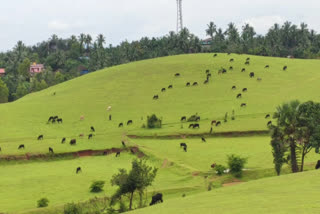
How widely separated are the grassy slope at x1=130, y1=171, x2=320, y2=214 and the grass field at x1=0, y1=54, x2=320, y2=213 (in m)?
1.03

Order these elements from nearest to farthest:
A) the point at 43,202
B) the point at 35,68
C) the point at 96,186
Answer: the point at 43,202
the point at 96,186
the point at 35,68

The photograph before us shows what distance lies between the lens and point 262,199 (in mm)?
24281

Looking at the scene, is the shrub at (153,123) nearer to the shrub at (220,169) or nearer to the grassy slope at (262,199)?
the shrub at (220,169)

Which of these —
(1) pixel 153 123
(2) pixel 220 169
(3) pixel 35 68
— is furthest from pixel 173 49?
(2) pixel 220 169

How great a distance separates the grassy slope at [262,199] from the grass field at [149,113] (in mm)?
1032

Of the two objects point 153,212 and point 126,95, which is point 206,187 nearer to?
point 153,212

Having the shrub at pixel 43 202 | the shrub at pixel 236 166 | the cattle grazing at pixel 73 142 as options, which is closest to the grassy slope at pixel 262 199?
the shrub at pixel 236 166

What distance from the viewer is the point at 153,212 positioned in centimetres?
2534

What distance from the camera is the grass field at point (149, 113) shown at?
45.2 m

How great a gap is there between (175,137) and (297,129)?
24.7 meters

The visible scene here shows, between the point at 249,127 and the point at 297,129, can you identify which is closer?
the point at 297,129

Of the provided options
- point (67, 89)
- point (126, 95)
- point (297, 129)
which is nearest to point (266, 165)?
point (297, 129)

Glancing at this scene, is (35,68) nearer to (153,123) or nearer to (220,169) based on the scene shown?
(153,123)

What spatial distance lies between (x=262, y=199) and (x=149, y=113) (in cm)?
5303
